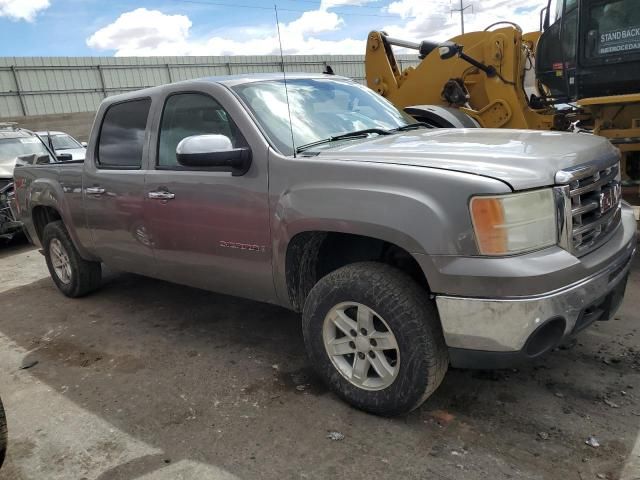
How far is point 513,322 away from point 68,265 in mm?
4522

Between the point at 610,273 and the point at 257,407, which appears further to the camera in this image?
the point at 257,407

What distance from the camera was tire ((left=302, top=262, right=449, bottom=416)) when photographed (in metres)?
2.61

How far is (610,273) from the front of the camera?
270 centimetres

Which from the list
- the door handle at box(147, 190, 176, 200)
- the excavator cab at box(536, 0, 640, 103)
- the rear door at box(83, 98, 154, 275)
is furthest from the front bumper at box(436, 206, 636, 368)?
the excavator cab at box(536, 0, 640, 103)

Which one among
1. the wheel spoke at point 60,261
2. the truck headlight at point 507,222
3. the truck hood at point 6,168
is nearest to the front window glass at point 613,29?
the truck headlight at point 507,222

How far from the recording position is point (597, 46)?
572 centimetres

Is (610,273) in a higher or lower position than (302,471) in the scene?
higher

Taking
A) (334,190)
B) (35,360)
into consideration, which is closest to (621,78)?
(334,190)

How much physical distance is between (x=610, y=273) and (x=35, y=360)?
153 inches

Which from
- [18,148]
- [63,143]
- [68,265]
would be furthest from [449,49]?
[63,143]

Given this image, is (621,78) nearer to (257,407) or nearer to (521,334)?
(521,334)

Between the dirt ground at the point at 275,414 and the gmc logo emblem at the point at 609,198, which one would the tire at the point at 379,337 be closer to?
the dirt ground at the point at 275,414

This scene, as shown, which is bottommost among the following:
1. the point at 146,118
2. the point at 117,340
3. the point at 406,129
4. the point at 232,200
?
the point at 117,340

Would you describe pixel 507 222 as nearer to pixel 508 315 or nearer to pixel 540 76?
pixel 508 315
